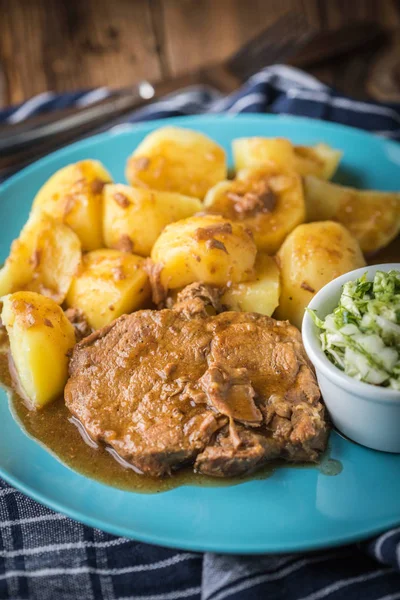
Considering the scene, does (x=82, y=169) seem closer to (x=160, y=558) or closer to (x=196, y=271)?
(x=196, y=271)

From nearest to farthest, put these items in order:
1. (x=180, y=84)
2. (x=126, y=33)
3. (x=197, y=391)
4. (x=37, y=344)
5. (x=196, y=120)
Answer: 1. (x=197, y=391)
2. (x=37, y=344)
3. (x=196, y=120)
4. (x=180, y=84)
5. (x=126, y=33)

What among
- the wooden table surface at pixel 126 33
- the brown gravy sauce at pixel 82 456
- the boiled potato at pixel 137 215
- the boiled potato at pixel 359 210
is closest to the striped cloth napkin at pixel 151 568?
the brown gravy sauce at pixel 82 456

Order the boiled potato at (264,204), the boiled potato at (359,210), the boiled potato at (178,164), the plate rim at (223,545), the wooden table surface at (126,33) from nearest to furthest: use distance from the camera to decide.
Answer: the plate rim at (223,545) < the boiled potato at (264,204) < the boiled potato at (359,210) < the boiled potato at (178,164) < the wooden table surface at (126,33)

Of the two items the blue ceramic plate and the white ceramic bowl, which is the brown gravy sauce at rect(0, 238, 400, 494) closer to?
the blue ceramic plate

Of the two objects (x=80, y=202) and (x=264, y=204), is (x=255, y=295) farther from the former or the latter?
(x=80, y=202)

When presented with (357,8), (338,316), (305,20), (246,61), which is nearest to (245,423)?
(338,316)

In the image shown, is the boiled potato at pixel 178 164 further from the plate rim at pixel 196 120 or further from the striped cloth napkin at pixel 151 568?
the striped cloth napkin at pixel 151 568

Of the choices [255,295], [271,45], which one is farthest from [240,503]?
[271,45]
